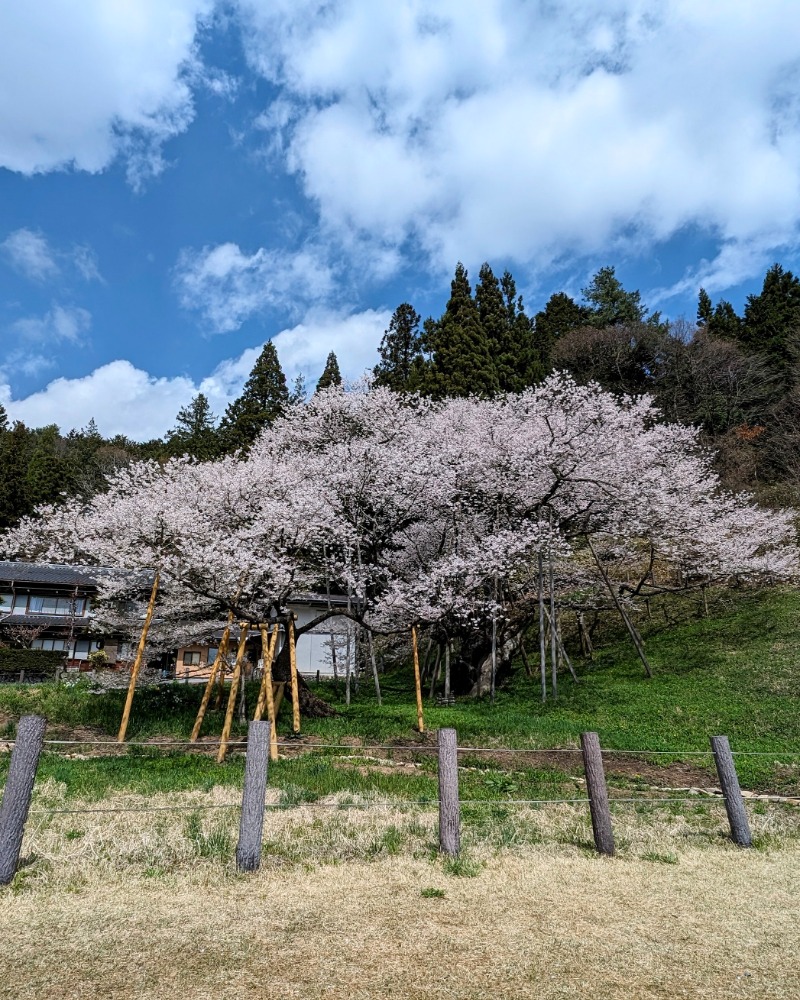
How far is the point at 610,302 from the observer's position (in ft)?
133

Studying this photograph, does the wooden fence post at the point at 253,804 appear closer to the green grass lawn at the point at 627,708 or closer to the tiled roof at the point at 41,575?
the green grass lawn at the point at 627,708

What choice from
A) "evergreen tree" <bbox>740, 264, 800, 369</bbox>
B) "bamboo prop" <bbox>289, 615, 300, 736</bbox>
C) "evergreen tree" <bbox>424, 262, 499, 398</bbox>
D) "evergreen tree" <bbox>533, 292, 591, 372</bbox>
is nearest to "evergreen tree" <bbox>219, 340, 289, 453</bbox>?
"evergreen tree" <bbox>424, 262, 499, 398</bbox>

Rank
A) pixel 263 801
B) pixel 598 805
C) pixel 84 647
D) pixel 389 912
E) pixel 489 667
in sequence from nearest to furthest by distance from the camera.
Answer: pixel 389 912 < pixel 263 801 < pixel 598 805 < pixel 489 667 < pixel 84 647

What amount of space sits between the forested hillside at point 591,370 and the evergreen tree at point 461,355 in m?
0.06

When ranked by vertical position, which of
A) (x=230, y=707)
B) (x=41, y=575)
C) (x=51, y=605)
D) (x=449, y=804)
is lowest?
(x=449, y=804)

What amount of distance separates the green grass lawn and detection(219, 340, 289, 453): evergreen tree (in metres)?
20.3

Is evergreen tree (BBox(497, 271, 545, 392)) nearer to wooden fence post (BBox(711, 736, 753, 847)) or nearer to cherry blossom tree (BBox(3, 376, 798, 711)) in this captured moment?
cherry blossom tree (BBox(3, 376, 798, 711))

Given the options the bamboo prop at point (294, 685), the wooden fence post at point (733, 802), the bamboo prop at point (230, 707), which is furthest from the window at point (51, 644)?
the wooden fence post at point (733, 802)

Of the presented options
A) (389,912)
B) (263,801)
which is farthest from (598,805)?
(263,801)

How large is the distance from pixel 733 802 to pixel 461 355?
87.7 feet

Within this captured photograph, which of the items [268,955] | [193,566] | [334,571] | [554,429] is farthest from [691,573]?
[268,955]

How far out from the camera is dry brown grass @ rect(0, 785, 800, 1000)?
3.42 m

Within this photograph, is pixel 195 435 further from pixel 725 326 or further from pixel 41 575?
pixel 725 326

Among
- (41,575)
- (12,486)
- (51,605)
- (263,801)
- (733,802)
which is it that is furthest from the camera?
(12,486)
